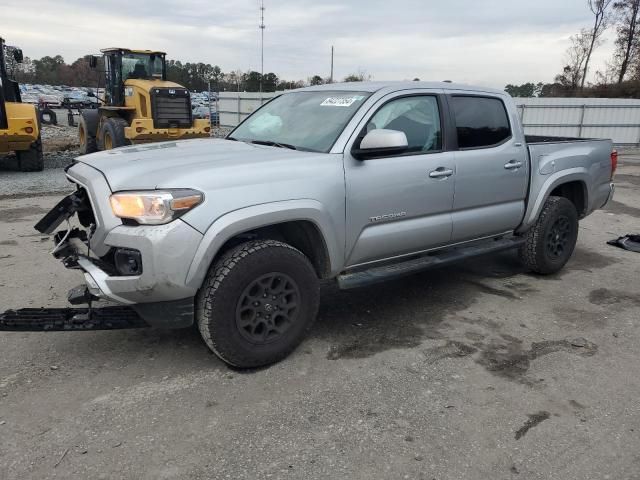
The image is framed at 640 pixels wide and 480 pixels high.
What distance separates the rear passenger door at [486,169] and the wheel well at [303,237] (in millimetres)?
1339

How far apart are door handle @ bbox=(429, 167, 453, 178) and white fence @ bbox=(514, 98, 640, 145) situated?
1918 centimetres

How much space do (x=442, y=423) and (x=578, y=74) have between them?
3822 centimetres

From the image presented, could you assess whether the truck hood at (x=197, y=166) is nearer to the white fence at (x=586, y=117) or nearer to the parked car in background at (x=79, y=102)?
the parked car in background at (x=79, y=102)

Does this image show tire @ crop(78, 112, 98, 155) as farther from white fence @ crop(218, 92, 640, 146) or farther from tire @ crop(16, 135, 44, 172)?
white fence @ crop(218, 92, 640, 146)

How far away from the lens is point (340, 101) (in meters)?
4.13

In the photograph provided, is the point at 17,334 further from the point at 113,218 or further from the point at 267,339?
the point at 267,339

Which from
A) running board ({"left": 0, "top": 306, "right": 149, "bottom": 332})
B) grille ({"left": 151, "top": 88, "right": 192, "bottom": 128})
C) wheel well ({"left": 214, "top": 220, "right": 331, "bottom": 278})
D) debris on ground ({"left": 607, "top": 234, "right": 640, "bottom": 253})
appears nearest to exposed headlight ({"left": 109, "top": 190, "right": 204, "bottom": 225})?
wheel well ({"left": 214, "top": 220, "right": 331, "bottom": 278})

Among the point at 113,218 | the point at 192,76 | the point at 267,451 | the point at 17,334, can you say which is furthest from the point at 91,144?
the point at 192,76

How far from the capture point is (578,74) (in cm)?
3525

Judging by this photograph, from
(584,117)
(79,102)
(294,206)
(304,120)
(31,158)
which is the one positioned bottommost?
(31,158)

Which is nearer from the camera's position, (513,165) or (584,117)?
(513,165)

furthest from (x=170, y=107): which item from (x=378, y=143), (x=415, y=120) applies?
(x=378, y=143)

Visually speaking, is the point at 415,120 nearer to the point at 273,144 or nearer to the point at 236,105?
the point at 273,144

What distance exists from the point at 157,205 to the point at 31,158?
11.2m
